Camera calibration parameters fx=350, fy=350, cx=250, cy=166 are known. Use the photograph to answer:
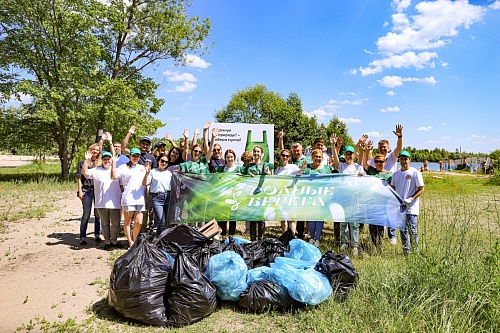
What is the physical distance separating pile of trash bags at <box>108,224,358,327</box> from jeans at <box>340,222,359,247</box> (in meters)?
1.79

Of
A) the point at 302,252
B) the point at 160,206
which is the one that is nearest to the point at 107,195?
the point at 160,206

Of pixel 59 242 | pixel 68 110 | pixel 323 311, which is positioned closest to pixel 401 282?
pixel 323 311

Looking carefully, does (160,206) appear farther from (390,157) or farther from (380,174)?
(390,157)

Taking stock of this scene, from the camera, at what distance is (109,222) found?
6418 millimetres

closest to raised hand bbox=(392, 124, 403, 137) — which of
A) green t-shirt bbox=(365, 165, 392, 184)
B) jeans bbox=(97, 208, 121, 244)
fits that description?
green t-shirt bbox=(365, 165, 392, 184)

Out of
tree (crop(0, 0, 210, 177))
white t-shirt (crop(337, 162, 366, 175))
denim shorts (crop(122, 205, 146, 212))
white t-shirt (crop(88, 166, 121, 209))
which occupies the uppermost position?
tree (crop(0, 0, 210, 177))

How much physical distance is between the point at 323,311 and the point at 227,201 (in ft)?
8.98

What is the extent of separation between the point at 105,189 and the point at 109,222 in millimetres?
691

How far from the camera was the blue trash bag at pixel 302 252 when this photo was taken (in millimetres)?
4438

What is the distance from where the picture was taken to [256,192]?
233 inches

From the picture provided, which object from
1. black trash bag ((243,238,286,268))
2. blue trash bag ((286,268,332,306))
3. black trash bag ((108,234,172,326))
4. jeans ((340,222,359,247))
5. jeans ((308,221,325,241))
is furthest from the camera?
jeans ((308,221,325,241))

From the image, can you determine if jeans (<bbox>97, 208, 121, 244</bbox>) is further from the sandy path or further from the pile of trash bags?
the pile of trash bags

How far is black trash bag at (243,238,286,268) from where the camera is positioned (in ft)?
14.8

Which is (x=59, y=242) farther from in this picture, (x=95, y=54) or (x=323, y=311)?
(x=95, y=54)
